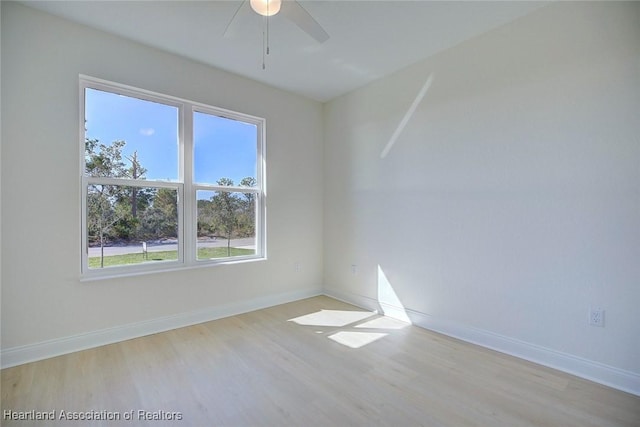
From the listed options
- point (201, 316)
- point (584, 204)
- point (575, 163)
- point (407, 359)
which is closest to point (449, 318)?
point (407, 359)

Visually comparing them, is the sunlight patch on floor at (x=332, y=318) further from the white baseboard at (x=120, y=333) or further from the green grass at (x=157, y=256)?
the green grass at (x=157, y=256)

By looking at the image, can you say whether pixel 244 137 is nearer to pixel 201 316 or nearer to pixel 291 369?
pixel 201 316

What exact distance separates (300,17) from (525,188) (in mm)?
2100

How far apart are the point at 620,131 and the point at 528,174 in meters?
0.56

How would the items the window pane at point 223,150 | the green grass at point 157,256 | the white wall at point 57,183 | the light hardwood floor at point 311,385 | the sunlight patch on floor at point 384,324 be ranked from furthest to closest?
the window pane at point 223,150 < the sunlight patch on floor at point 384,324 < the green grass at point 157,256 < the white wall at point 57,183 < the light hardwood floor at point 311,385

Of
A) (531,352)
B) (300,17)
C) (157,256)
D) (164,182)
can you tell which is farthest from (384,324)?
(300,17)

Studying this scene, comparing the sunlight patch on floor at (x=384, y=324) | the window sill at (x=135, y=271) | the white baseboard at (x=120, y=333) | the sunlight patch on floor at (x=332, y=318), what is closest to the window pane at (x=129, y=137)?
the window sill at (x=135, y=271)

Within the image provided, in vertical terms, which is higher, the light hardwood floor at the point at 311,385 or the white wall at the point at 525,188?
the white wall at the point at 525,188

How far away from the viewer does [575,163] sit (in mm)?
2115

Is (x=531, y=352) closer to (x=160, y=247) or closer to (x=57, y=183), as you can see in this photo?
(x=160, y=247)

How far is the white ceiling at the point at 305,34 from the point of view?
2.23 meters

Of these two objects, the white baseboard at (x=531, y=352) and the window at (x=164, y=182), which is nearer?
the white baseboard at (x=531, y=352)

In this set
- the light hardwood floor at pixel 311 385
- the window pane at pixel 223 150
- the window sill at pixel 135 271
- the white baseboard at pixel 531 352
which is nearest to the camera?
the light hardwood floor at pixel 311 385

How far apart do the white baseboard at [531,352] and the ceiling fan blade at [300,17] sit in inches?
106
